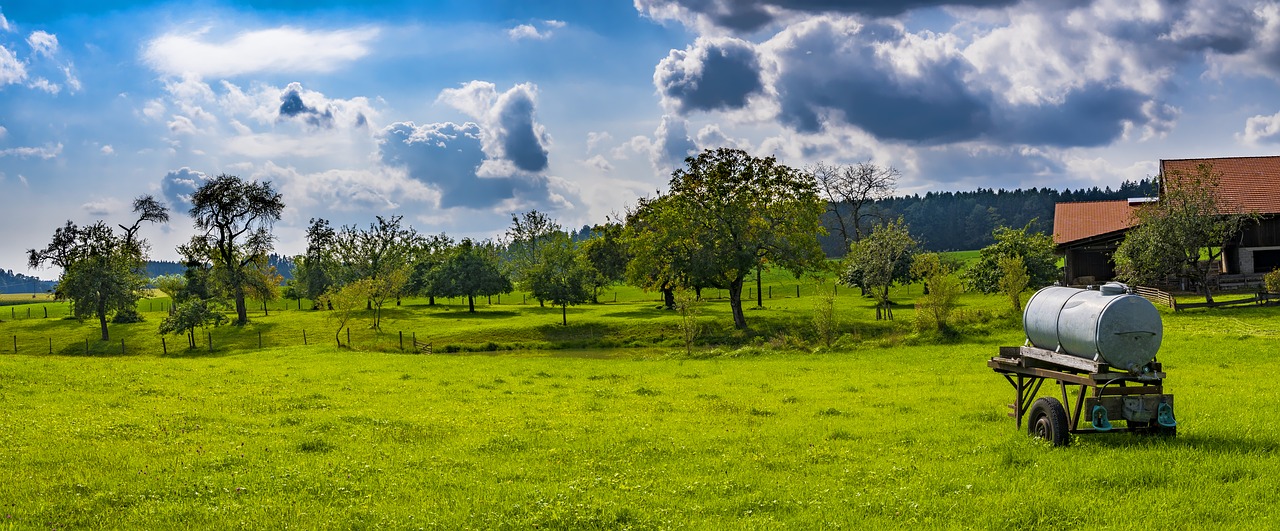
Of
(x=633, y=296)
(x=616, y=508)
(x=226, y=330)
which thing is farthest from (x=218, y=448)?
(x=633, y=296)

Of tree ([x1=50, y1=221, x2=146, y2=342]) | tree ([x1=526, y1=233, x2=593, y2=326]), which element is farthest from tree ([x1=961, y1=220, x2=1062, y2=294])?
tree ([x1=50, y1=221, x2=146, y2=342])

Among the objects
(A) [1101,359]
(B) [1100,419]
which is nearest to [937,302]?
(B) [1100,419]

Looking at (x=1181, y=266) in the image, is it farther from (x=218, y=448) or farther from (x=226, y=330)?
(x=226, y=330)

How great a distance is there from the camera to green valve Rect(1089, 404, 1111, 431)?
14.2 m

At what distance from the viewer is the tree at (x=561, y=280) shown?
71000 millimetres

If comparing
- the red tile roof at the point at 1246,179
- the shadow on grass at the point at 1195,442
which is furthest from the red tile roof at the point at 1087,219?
the shadow on grass at the point at 1195,442

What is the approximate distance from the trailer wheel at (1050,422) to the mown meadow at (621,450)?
0.39 meters

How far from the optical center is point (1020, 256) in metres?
64.0

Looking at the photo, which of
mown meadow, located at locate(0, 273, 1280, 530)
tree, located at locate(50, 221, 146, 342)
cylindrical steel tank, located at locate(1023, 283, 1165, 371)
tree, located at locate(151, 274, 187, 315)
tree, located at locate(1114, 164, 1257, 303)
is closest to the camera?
mown meadow, located at locate(0, 273, 1280, 530)

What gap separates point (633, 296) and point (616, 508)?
103m

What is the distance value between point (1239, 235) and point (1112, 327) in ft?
203

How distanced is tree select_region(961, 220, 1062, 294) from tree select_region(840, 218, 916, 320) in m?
6.09

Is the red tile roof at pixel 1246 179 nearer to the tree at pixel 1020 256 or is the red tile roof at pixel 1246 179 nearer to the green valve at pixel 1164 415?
the tree at pixel 1020 256

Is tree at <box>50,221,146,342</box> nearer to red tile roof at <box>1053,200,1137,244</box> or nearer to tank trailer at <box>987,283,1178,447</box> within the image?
tank trailer at <box>987,283,1178,447</box>
